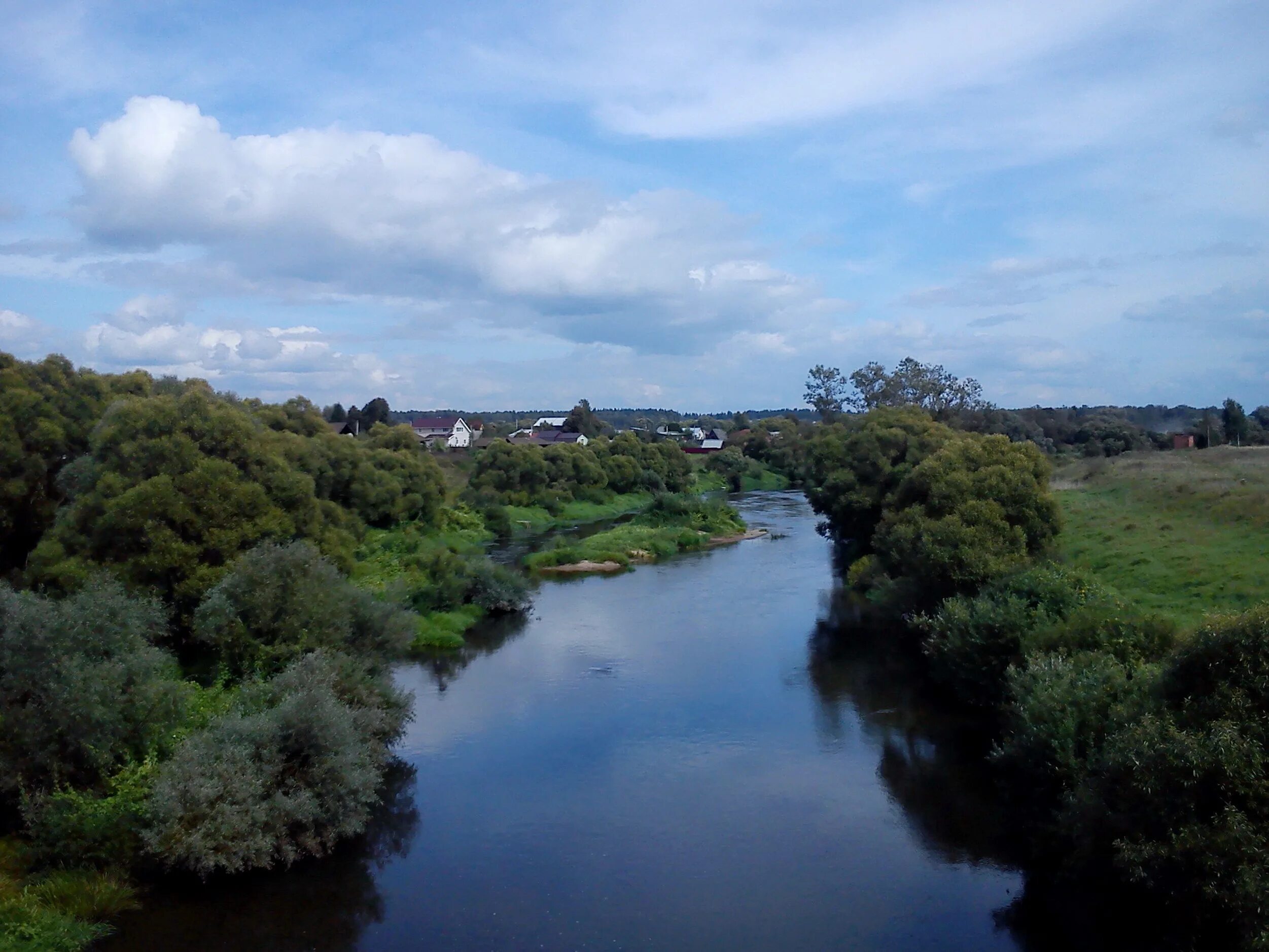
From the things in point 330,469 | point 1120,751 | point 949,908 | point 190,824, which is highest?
point 330,469

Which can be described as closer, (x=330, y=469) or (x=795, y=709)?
(x=795, y=709)

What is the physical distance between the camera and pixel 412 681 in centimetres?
2770

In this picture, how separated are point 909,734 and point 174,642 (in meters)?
18.2

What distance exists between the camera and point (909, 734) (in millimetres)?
22422

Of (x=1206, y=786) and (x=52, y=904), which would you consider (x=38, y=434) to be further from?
(x=1206, y=786)

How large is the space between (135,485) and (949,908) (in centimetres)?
2008

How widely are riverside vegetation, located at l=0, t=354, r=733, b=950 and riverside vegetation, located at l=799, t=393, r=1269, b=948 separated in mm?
11603

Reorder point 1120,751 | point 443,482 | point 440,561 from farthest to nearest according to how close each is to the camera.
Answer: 1. point 443,482
2. point 440,561
3. point 1120,751

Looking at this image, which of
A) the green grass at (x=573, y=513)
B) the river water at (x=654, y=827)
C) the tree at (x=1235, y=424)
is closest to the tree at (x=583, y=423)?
the green grass at (x=573, y=513)

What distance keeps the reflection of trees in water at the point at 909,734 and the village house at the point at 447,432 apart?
79385mm

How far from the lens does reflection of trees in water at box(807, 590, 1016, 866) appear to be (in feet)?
57.1

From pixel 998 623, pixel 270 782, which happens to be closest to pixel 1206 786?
pixel 998 623

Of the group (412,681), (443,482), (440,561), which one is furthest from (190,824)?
(443,482)

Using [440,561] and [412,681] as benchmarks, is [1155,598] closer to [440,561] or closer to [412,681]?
[412,681]
